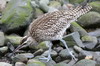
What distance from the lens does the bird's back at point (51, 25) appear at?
8.66 m

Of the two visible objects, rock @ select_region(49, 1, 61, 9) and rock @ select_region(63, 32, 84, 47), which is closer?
rock @ select_region(63, 32, 84, 47)

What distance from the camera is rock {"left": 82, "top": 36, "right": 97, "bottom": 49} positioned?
10.0m

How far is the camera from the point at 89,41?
10.1 meters

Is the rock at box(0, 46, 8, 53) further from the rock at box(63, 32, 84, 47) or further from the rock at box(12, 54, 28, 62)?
the rock at box(63, 32, 84, 47)

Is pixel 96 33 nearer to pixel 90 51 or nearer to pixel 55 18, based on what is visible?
pixel 90 51

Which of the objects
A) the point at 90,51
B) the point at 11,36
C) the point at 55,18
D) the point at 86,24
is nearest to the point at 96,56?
the point at 90,51

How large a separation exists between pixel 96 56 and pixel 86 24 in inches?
88.2

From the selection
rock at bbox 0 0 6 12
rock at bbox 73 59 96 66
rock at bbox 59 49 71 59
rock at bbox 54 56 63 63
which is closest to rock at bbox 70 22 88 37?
rock at bbox 59 49 71 59

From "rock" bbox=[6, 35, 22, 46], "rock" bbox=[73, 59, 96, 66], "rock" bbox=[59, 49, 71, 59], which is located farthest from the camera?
"rock" bbox=[6, 35, 22, 46]

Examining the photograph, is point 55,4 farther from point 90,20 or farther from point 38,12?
point 90,20

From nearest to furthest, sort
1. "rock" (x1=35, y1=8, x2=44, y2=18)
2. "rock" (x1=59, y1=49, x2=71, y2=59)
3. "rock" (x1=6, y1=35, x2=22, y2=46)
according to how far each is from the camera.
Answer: "rock" (x1=59, y1=49, x2=71, y2=59) → "rock" (x1=6, y1=35, x2=22, y2=46) → "rock" (x1=35, y1=8, x2=44, y2=18)

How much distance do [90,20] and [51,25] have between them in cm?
272

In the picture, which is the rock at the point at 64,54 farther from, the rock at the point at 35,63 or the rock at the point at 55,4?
the rock at the point at 55,4

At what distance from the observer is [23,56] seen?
30.3 ft
